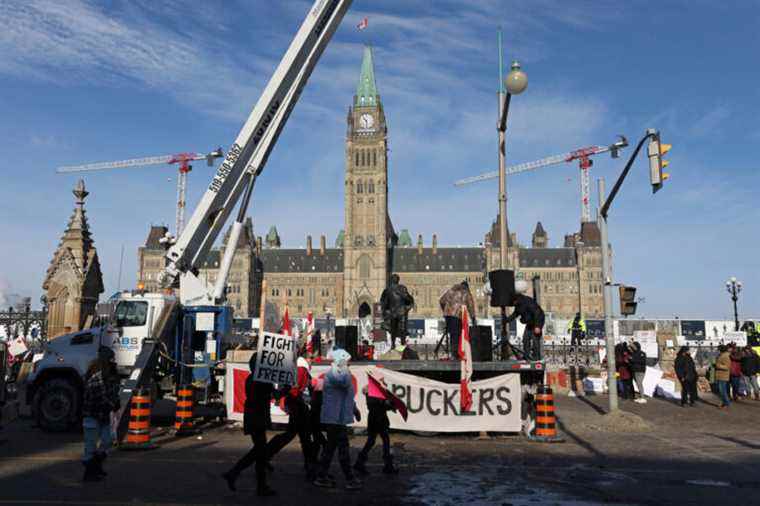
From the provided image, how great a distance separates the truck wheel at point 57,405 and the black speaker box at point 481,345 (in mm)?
10126

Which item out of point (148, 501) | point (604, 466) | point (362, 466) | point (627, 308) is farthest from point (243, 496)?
point (627, 308)

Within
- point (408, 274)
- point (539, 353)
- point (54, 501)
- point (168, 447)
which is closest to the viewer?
point (54, 501)

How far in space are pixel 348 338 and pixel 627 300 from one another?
7.99 m

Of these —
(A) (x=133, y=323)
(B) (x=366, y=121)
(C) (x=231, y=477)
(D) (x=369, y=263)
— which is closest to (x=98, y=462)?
(C) (x=231, y=477)

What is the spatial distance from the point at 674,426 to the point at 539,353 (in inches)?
198

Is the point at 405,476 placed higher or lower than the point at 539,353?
lower

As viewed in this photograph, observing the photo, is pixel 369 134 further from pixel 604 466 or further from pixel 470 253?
pixel 604 466

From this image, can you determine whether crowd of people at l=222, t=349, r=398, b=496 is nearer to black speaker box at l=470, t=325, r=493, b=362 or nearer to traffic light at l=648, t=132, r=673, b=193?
black speaker box at l=470, t=325, r=493, b=362

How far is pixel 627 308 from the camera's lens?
690 inches

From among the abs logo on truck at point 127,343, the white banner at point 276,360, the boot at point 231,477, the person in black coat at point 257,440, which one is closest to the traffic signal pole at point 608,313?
the white banner at point 276,360

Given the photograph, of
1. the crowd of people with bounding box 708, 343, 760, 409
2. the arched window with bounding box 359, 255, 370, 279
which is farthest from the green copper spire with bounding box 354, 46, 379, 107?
the crowd of people with bounding box 708, 343, 760, 409

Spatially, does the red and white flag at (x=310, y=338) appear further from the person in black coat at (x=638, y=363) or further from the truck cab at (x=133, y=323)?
the person in black coat at (x=638, y=363)

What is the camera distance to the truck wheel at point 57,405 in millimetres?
15672

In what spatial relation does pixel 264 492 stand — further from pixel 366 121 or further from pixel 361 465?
pixel 366 121
